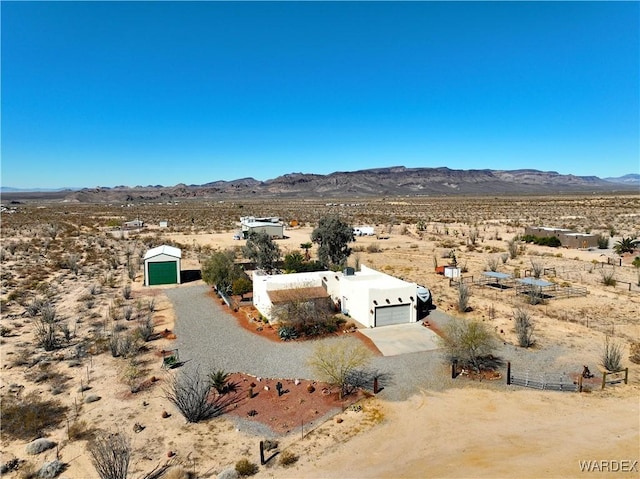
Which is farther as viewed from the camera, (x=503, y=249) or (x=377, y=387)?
(x=503, y=249)

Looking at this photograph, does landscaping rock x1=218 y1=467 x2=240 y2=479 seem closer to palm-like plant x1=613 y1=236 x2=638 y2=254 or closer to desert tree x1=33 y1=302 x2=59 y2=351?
desert tree x1=33 y1=302 x2=59 y2=351

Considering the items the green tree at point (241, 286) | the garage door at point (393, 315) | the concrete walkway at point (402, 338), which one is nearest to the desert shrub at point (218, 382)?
the concrete walkway at point (402, 338)

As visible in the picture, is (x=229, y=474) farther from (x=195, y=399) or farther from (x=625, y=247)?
(x=625, y=247)

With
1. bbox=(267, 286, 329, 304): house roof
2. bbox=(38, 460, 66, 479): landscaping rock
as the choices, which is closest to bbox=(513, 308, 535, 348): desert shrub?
bbox=(267, 286, 329, 304): house roof

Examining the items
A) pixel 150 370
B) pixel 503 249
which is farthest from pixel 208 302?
pixel 503 249

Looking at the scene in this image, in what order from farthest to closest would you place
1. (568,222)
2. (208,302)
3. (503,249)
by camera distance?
(568,222) → (503,249) → (208,302)

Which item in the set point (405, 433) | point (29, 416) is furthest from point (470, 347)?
point (29, 416)

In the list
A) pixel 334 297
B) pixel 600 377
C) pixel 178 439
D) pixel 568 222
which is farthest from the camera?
pixel 568 222

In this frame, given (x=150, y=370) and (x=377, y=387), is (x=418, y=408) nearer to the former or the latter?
(x=377, y=387)
